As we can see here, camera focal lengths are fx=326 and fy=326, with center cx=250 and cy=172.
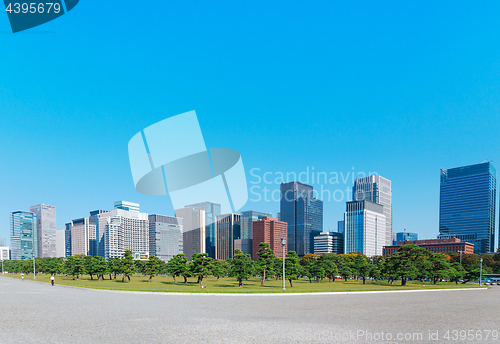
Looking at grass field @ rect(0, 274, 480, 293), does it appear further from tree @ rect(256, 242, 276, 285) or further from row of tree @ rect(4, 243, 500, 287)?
tree @ rect(256, 242, 276, 285)

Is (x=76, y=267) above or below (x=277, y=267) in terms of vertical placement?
below

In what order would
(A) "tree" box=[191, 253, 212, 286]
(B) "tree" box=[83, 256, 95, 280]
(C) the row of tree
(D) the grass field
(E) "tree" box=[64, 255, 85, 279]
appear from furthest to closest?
(E) "tree" box=[64, 255, 85, 279] < (B) "tree" box=[83, 256, 95, 280] < (A) "tree" box=[191, 253, 212, 286] < (C) the row of tree < (D) the grass field

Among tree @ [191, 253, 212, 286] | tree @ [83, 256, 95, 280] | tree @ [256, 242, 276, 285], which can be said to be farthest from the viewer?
tree @ [83, 256, 95, 280]

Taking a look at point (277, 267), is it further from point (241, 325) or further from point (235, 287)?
point (241, 325)

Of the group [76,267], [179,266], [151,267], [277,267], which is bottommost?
[76,267]

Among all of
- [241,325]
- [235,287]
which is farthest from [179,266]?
[241,325]

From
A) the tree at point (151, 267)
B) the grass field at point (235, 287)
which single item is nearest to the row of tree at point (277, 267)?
the tree at point (151, 267)

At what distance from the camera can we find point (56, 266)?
79.7 m

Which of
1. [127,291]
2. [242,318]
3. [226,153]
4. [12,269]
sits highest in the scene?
[226,153]

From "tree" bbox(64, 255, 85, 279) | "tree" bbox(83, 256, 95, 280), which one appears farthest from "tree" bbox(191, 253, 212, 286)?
"tree" bbox(64, 255, 85, 279)

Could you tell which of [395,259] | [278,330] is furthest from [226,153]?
[395,259]

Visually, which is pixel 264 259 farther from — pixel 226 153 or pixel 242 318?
pixel 242 318

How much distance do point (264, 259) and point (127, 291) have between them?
21614 mm

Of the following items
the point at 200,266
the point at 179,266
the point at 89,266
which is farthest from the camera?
the point at 89,266
